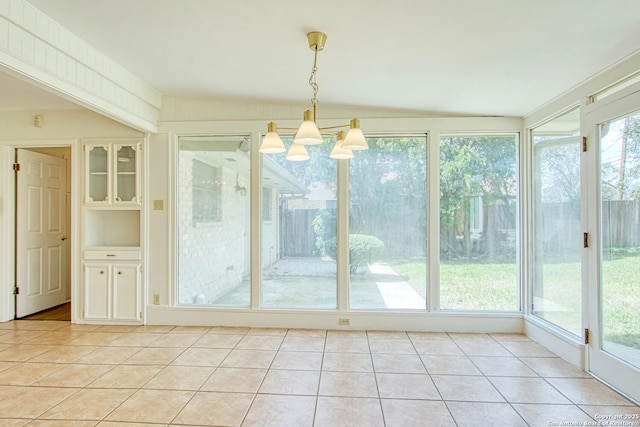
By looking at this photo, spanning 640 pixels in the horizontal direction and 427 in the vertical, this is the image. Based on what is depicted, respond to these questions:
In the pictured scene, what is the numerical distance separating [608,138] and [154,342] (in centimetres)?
433

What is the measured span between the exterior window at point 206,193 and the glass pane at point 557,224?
3.48 meters

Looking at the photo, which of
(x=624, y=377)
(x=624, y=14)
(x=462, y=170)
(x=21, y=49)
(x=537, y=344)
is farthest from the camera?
(x=462, y=170)

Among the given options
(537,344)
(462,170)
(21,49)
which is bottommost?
(537,344)

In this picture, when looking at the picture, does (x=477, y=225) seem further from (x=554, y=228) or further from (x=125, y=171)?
(x=125, y=171)

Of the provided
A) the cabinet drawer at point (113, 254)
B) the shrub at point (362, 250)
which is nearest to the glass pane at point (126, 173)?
the cabinet drawer at point (113, 254)

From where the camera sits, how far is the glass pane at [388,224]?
3.96m

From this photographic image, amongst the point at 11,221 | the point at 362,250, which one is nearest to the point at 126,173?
the point at 11,221

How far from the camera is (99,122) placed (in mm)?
4113

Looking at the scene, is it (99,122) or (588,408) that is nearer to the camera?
(588,408)

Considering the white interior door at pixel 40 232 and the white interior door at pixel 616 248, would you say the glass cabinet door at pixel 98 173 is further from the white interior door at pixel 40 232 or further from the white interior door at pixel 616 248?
the white interior door at pixel 616 248

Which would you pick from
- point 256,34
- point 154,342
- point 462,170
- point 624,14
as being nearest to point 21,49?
point 256,34

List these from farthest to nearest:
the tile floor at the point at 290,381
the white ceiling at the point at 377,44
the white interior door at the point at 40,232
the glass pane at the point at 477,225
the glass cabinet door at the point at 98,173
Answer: the white interior door at the point at 40,232 → the glass cabinet door at the point at 98,173 → the glass pane at the point at 477,225 → the tile floor at the point at 290,381 → the white ceiling at the point at 377,44

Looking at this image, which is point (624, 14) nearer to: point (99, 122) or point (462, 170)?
point (462, 170)

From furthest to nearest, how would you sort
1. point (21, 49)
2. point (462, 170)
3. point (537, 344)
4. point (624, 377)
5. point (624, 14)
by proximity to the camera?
point (462, 170) → point (537, 344) → point (624, 377) → point (21, 49) → point (624, 14)
